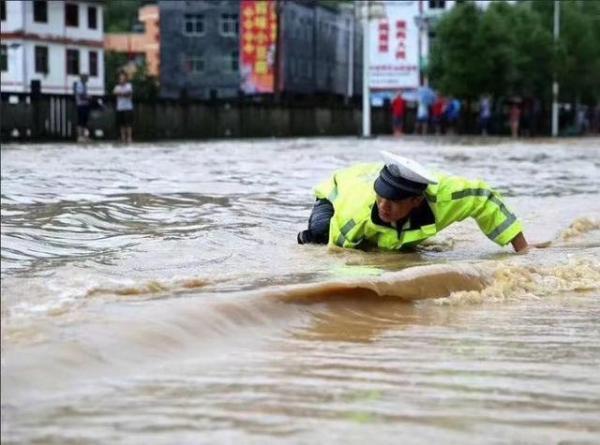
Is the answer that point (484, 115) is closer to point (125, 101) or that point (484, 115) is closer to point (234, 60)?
point (125, 101)

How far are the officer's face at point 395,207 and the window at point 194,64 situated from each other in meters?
60.4

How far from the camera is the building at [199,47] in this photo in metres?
64.0

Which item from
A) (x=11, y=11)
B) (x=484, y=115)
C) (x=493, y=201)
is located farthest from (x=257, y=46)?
(x=493, y=201)

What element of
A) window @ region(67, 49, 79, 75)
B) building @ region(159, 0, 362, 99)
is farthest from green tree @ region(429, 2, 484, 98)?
building @ region(159, 0, 362, 99)

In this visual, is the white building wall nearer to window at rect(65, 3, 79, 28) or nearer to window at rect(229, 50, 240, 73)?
window at rect(65, 3, 79, 28)

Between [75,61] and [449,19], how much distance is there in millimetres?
21571

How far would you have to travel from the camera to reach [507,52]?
4012cm

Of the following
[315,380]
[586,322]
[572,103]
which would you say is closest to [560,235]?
[586,322]

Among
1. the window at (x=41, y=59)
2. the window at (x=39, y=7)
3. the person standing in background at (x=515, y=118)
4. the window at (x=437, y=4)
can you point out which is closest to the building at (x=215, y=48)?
the window at (x=437, y=4)

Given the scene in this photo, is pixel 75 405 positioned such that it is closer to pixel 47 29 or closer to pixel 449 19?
pixel 449 19

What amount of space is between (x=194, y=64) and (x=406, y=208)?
60.9 metres

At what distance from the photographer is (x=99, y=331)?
2.94 meters

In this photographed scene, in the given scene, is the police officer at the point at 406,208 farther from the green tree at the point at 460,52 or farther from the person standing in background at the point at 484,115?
the green tree at the point at 460,52

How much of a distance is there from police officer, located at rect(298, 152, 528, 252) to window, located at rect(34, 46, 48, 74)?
156ft
